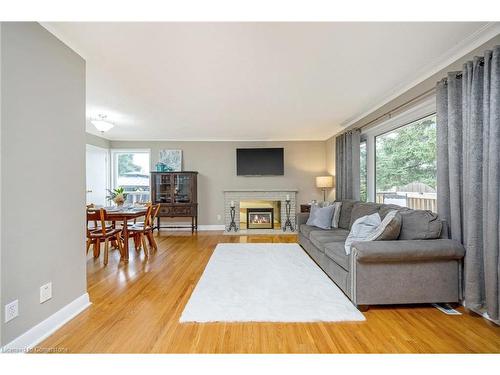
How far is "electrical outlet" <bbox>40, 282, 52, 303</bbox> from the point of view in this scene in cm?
183

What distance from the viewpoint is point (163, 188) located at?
6449mm

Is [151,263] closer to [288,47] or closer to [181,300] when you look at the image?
[181,300]

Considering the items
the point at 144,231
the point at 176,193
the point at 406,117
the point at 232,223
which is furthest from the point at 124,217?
the point at 406,117

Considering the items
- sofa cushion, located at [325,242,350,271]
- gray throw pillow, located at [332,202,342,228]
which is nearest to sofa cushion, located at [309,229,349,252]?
sofa cushion, located at [325,242,350,271]

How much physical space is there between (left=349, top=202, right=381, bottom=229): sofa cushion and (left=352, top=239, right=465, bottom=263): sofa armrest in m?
1.20

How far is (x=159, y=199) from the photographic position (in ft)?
21.1

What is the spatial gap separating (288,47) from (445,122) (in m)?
1.73

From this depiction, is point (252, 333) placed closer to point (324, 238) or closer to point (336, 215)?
point (324, 238)

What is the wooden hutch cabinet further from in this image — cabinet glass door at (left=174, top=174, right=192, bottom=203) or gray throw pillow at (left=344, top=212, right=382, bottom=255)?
gray throw pillow at (left=344, top=212, right=382, bottom=255)

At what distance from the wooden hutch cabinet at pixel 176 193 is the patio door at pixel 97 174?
55.7 inches

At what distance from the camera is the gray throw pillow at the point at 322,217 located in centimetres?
422

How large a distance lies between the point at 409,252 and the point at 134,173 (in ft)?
22.0
